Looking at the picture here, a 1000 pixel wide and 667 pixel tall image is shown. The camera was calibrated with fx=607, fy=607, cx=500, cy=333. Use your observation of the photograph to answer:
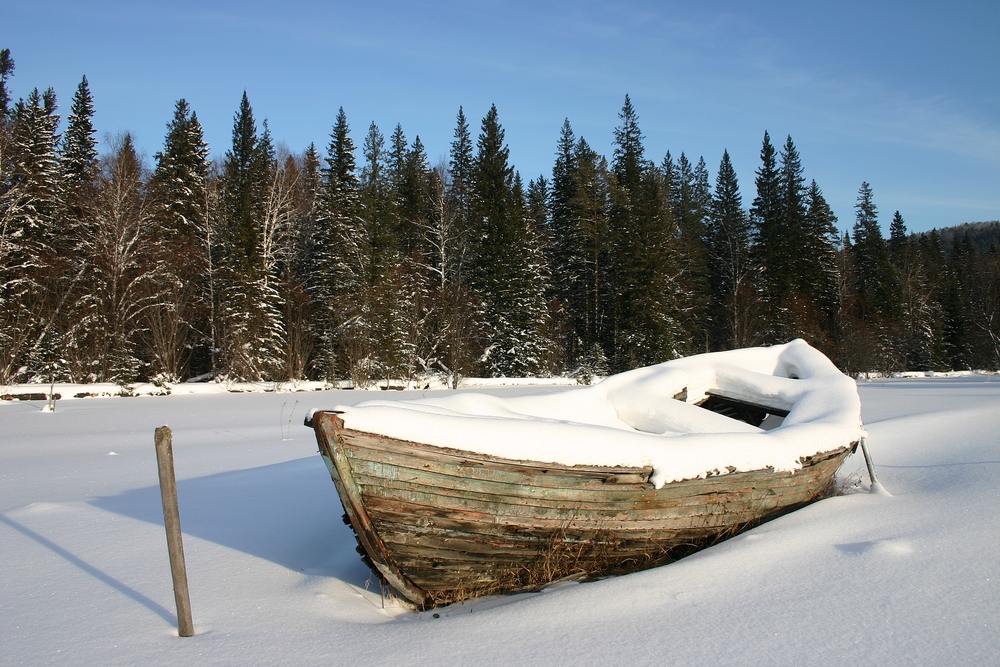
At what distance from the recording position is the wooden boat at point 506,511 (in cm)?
297

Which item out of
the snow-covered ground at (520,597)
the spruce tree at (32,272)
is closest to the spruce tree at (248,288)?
the spruce tree at (32,272)

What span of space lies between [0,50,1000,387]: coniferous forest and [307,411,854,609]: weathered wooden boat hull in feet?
59.8

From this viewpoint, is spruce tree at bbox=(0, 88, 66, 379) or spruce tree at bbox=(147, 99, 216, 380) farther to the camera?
spruce tree at bbox=(147, 99, 216, 380)

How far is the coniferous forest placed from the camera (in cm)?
2089

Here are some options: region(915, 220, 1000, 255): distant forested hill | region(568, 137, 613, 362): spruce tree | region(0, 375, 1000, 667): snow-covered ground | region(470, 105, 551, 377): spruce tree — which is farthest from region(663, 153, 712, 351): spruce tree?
region(915, 220, 1000, 255): distant forested hill

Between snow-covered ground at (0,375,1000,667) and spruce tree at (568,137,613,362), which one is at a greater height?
spruce tree at (568,137,613,362)

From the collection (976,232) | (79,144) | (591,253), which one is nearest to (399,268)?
(591,253)

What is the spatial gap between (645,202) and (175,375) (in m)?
21.1

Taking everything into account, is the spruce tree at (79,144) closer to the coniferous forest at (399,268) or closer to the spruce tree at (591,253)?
the coniferous forest at (399,268)

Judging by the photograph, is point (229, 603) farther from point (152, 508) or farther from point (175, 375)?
point (175, 375)

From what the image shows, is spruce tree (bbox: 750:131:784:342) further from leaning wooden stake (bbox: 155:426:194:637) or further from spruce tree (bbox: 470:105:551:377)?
leaning wooden stake (bbox: 155:426:194:637)

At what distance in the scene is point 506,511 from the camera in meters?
3.20

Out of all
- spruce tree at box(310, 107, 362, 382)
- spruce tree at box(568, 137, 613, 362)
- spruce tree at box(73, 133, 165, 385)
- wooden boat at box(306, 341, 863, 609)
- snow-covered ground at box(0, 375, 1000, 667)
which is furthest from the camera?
spruce tree at box(568, 137, 613, 362)

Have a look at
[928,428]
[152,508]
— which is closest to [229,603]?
[152,508]
